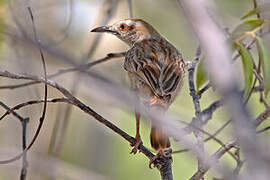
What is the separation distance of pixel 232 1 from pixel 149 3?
139 centimetres

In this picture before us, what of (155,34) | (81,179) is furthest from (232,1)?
(81,179)

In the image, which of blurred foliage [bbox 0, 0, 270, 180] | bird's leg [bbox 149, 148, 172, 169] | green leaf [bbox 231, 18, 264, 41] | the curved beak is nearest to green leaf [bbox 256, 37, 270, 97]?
green leaf [bbox 231, 18, 264, 41]

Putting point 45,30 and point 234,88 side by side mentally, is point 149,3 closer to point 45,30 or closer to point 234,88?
point 45,30

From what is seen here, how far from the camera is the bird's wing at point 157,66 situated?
4.05 m

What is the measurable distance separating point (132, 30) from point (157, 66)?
117 centimetres

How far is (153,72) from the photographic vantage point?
429 cm

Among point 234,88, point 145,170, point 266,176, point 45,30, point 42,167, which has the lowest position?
point 266,176

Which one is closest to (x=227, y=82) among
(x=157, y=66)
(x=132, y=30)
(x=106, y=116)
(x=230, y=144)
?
(x=230, y=144)

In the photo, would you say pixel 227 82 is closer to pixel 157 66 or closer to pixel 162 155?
pixel 162 155

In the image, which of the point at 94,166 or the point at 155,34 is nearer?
the point at 155,34

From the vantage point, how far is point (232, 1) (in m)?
7.32

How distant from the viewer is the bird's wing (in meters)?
4.05

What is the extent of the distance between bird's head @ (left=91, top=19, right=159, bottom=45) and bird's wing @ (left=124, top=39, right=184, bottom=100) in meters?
0.48

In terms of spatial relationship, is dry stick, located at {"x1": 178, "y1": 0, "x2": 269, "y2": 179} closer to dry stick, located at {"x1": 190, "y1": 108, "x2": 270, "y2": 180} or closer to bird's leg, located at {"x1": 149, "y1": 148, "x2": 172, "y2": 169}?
dry stick, located at {"x1": 190, "y1": 108, "x2": 270, "y2": 180}
